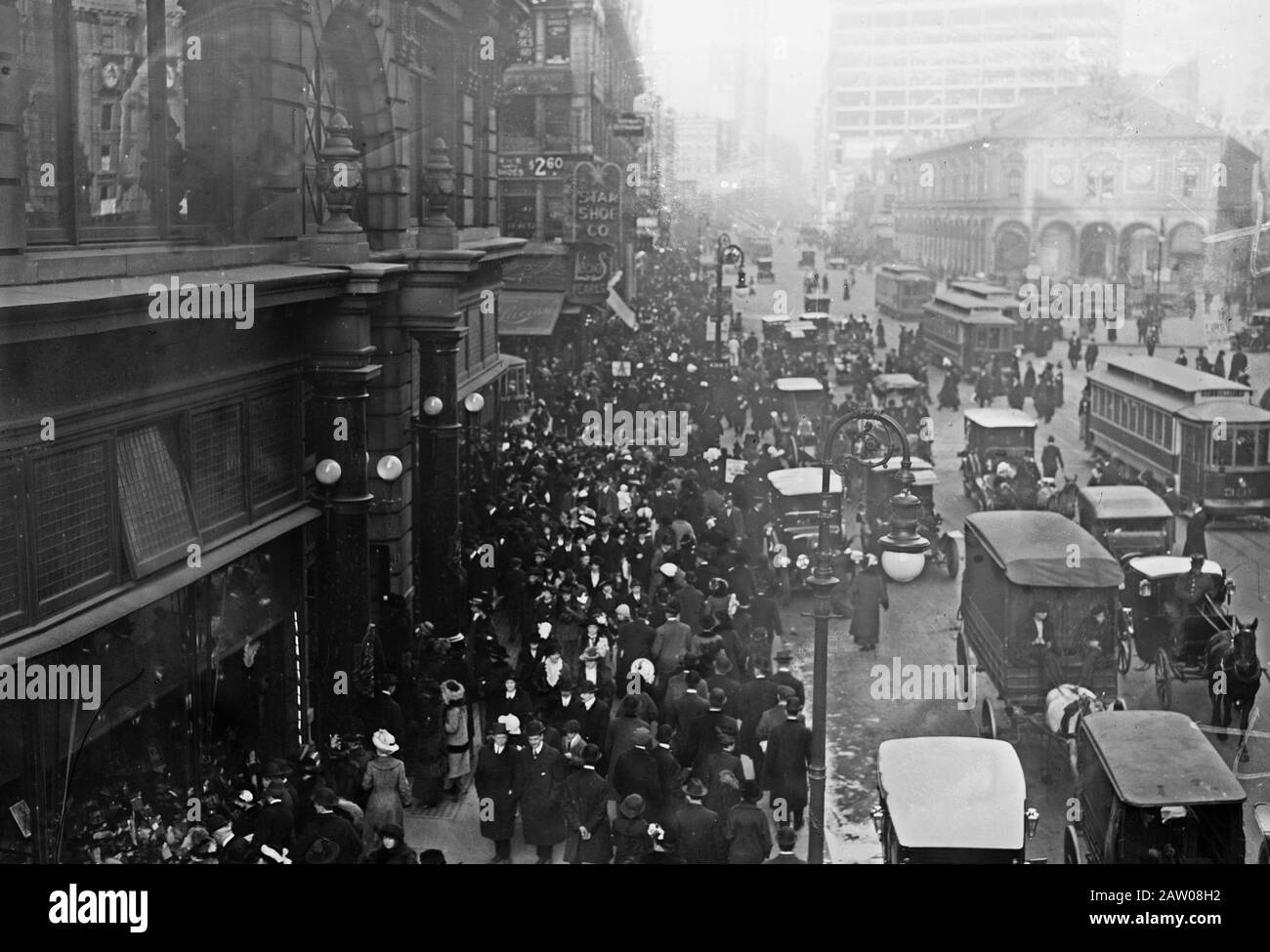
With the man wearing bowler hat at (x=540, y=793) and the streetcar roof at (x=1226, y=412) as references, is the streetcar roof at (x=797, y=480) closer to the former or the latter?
the streetcar roof at (x=1226, y=412)

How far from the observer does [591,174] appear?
39.7 metres

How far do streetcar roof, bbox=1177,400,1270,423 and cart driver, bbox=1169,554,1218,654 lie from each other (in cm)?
1021

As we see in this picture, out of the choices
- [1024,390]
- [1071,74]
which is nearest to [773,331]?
[1024,390]

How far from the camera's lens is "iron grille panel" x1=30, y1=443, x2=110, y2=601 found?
9891mm

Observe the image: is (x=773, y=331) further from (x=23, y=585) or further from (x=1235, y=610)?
(x=23, y=585)

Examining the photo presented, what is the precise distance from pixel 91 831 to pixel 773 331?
44730 millimetres

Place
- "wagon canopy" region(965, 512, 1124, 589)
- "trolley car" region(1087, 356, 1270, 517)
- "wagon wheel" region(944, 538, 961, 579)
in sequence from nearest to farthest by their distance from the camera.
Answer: "wagon canopy" region(965, 512, 1124, 589) → "wagon wheel" region(944, 538, 961, 579) → "trolley car" region(1087, 356, 1270, 517)

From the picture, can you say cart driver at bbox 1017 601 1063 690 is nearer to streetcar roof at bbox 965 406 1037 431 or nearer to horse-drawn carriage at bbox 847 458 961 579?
horse-drawn carriage at bbox 847 458 961 579

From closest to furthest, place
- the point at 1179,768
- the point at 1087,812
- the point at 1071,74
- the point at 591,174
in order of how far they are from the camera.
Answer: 1. the point at 1179,768
2. the point at 1087,812
3. the point at 591,174
4. the point at 1071,74

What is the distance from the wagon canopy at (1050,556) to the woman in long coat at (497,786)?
7143mm

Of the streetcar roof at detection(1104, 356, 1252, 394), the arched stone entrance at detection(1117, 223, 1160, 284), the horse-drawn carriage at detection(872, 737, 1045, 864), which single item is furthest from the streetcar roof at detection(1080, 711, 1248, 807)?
the arched stone entrance at detection(1117, 223, 1160, 284)

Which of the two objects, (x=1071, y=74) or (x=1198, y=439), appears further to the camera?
(x=1071, y=74)

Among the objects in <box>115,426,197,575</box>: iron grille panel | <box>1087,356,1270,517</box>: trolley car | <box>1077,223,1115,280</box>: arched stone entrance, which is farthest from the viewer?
<box>1077,223,1115,280</box>: arched stone entrance
